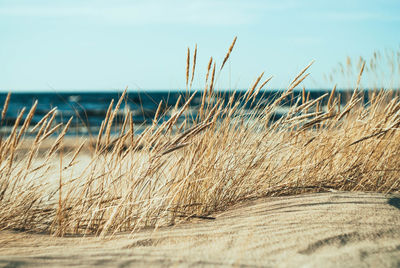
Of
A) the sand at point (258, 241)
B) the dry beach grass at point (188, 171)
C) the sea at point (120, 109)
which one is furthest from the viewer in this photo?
the sea at point (120, 109)

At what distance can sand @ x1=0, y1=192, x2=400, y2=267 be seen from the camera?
1202 mm

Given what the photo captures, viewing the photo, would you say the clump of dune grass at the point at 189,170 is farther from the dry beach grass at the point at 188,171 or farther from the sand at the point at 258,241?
the sand at the point at 258,241

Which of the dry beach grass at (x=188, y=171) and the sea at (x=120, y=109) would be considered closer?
the dry beach grass at (x=188, y=171)

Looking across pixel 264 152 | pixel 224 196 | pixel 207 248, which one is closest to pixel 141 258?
pixel 207 248

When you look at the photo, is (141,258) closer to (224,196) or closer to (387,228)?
(224,196)

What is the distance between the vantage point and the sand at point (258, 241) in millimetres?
1202

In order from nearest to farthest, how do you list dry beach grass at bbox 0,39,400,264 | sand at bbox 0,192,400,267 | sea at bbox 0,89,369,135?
sand at bbox 0,192,400,267 → dry beach grass at bbox 0,39,400,264 → sea at bbox 0,89,369,135

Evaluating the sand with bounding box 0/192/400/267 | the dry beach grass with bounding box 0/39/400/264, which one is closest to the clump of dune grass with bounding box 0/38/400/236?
the dry beach grass with bounding box 0/39/400/264

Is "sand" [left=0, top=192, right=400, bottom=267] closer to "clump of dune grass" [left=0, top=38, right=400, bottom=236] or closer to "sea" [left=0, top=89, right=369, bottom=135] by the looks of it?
"clump of dune grass" [left=0, top=38, right=400, bottom=236]

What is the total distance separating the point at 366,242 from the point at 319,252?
0.68 ft

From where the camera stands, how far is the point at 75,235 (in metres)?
1.70

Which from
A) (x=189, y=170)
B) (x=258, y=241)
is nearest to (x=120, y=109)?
(x=189, y=170)

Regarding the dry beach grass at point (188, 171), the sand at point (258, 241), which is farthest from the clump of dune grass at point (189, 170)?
the sand at point (258, 241)

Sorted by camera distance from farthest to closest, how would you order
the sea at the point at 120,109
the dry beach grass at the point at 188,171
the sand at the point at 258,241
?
1. the sea at the point at 120,109
2. the dry beach grass at the point at 188,171
3. the sand at the point at 258,241
